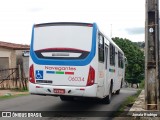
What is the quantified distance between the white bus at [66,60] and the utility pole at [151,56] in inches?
67.2

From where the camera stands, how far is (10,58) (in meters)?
34.8

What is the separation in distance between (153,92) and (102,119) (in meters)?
1.80

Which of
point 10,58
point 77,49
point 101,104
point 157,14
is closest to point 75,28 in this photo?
point 77,49

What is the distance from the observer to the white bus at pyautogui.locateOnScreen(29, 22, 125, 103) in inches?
445

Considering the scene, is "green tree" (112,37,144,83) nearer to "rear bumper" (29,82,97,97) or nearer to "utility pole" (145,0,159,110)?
"rear bumper" (29,82,97,97)

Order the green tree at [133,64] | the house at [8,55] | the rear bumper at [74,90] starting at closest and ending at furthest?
the rear bumper at [74,90] → the house at [8,55] → the green tree at [133,64]

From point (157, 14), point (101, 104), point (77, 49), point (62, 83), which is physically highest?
point (157, 14)

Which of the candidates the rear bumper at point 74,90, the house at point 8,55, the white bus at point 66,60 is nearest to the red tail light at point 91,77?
the white bus at point 66,60

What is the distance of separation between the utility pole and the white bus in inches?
67.2

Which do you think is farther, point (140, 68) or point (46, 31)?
point (140, 68)

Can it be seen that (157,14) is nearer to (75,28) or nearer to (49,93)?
(75,28)

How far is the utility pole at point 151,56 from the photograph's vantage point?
1060cm

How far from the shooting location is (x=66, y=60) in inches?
450

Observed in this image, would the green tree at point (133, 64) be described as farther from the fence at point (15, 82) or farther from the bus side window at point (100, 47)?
the bus side window at point (100, 47)
